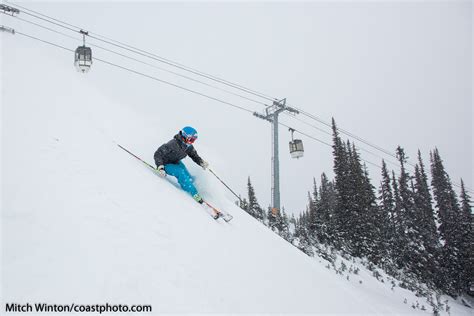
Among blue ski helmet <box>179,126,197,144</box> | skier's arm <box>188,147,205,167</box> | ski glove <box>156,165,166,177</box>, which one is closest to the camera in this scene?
ski glove <box>156,165,166,177</box>

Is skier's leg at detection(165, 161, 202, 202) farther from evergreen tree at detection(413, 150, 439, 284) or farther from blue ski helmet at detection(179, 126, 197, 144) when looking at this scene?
evergreen tree at detection(413, 150, 439, 284)

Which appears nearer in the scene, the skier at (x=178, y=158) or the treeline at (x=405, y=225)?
the skier at (x=178, y=158)

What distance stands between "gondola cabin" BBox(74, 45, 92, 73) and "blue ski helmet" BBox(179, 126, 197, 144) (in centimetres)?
729

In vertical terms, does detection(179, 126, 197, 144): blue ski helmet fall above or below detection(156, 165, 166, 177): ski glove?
above

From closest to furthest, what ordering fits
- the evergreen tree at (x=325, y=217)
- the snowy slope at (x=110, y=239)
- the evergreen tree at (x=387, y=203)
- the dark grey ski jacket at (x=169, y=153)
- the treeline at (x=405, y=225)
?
the snowy slope at (x=110, y=239) → the dark grey ski jacket at (x=169, y=153) → the evergreen tree at (x=325, y=217) → the treeline at (x=405, y=225) → the evergreen tree at (x=387, y=203)

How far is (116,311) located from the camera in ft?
7.93

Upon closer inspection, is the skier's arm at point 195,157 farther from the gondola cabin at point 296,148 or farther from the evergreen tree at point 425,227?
the evergreen tree at point 425,227

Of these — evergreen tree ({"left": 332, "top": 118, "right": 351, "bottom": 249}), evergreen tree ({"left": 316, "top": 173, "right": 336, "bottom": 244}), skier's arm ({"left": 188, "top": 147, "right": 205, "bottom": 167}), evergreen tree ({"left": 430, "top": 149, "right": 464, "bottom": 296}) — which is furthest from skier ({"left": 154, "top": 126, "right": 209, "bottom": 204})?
evergreen tree ({"left": 430, "top": 149, "right": 464, "bottom": 296})

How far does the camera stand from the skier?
6594mm

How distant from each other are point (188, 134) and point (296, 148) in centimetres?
837

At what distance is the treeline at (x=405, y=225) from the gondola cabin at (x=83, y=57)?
54.4ft

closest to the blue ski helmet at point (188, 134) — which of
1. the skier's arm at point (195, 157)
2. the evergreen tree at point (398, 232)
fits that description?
the skier's arm at point (195, 157)

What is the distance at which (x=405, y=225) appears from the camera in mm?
37594

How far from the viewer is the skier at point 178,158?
21.6 feet
